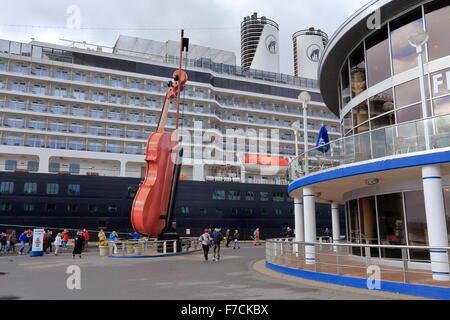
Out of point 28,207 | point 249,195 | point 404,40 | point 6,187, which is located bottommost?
point 28,207

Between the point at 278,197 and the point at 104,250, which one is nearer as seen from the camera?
the point at 104,250

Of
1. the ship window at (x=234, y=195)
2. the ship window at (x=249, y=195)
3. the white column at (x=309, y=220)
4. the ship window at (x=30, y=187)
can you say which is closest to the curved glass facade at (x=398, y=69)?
the white column at (x=309, y=220)

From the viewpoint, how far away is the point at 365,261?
12266 millimetres

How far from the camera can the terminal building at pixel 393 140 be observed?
29.2ft

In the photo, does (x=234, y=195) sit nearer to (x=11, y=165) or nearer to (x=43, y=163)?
(x=43, y=163)

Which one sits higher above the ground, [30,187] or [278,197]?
[30,187]

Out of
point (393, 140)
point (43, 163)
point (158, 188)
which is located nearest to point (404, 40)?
point (393, 140)

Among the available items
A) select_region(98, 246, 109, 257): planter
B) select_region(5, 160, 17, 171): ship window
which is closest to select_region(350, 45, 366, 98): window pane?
select_region(98, 246, 109, 257): planter

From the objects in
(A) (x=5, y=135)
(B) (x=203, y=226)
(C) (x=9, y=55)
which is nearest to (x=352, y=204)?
(B) (x=203, y=226)

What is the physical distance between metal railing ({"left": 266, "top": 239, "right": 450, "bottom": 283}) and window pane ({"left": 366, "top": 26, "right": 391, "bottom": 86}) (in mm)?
5782

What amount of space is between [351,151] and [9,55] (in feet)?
113

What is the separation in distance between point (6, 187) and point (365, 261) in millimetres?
26132

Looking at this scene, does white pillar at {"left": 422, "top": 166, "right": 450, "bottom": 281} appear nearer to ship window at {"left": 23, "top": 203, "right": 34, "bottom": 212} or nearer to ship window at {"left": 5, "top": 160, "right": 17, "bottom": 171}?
ship window at {"left": 23, "top": 203, "right": 34, "bottom": 212}
